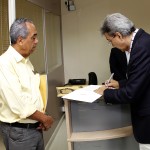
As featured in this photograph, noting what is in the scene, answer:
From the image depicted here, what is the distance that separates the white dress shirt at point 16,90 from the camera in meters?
1.46

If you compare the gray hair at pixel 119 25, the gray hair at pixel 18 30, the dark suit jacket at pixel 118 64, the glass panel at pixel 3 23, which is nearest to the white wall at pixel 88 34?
the dark suit jacket at pixel 118 64

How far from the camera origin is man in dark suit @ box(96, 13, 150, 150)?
1.49m

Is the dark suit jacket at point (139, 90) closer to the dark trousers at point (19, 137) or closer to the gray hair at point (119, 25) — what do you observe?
the gray hair at point (119, 25)

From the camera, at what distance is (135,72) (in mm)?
1502

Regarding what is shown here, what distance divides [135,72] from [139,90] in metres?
0.12

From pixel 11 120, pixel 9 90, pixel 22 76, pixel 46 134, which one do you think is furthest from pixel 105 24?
pixel 46 134

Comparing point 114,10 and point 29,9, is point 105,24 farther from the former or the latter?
point 114,10

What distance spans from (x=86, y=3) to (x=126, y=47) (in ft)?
10.3

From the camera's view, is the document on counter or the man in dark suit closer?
the man in dark suit

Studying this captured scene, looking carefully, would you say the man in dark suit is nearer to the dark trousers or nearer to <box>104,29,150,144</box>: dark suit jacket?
<box>104,29,150,144</box>: dark suit jacket

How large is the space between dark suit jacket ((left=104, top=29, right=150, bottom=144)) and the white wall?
2975 millimetres

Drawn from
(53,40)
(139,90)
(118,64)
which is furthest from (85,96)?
(53,40)

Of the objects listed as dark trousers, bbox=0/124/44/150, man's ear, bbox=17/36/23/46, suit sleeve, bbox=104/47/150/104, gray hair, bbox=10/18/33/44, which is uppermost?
gray hair, bbox=10/18/33/44

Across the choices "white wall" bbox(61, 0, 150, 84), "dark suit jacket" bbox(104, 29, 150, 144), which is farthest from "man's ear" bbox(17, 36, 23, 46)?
"white wall" bbox(61, 0, 150, 84)
